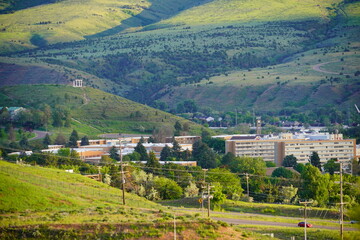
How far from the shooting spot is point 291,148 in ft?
445

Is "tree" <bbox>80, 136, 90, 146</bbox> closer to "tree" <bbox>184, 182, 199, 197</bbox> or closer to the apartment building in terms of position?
the apartment building

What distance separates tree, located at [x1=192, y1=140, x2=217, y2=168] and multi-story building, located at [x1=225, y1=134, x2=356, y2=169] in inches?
404

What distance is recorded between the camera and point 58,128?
137625 mm

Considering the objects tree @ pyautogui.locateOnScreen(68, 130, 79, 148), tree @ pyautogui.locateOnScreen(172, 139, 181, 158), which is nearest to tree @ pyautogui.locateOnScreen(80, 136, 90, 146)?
tree @ pyautogui.locateOnScreen(68, 130, 79, 148)

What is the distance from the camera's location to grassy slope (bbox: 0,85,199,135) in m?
159

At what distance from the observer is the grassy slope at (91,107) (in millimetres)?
159250

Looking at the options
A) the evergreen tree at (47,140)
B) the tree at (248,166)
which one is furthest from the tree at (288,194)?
the evergreen tree at (47,140)

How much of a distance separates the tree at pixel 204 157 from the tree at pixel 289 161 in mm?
11508

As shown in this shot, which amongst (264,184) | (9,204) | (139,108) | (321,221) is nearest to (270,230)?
(321,221)

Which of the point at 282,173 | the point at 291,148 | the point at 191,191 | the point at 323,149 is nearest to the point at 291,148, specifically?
the point at 291,148

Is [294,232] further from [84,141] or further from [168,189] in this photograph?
[84,141]

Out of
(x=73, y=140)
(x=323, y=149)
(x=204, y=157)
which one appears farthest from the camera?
(x=323, y=149)

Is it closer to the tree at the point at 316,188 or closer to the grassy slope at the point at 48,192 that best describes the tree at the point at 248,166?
the tree at the point at 316,188

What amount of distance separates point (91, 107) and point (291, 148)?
49185 mm
